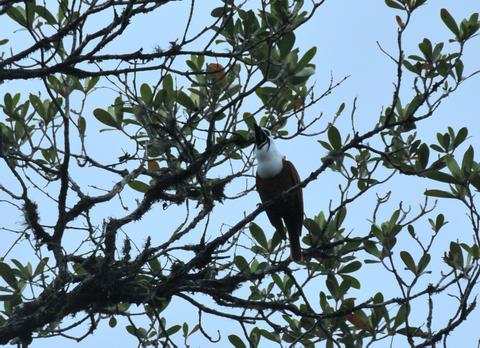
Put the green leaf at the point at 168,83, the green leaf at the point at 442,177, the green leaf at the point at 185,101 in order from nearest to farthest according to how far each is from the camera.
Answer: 1. the green leaf at the point at 442,177
2. the green leaf at the point at 168,83
3. the green leaf at the point at 185,101

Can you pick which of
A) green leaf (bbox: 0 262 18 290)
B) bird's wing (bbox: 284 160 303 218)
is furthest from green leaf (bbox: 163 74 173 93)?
bird's wing (bbox: 284 160 303 218)

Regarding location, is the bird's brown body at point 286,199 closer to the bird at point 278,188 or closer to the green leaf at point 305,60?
the bird at point 278,188

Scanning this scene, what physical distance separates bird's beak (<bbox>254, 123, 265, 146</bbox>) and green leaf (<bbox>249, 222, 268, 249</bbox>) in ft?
1.60

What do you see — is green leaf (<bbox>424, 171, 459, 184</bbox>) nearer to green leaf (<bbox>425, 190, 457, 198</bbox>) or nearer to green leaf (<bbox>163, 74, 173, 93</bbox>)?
green leaf (<bbox>425, 190, 457, 198</bbox>)

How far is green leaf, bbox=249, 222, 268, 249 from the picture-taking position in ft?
15.6

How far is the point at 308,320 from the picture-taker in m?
4.59

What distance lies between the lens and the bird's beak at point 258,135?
15.6 feet

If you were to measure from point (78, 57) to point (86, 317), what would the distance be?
4.00 ft

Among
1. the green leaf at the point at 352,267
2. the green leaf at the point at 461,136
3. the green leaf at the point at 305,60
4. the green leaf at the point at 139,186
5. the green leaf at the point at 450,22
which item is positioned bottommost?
the green leaf at the point at 352,267

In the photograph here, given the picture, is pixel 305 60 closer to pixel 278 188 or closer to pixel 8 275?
pixel 278 188

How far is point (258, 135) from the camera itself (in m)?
4.79

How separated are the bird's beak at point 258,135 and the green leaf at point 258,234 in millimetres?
487

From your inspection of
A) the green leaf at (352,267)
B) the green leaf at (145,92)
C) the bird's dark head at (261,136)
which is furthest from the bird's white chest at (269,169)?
the green leaf at (145,92)

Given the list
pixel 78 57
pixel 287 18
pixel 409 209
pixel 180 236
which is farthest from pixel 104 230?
pixel 409 209
